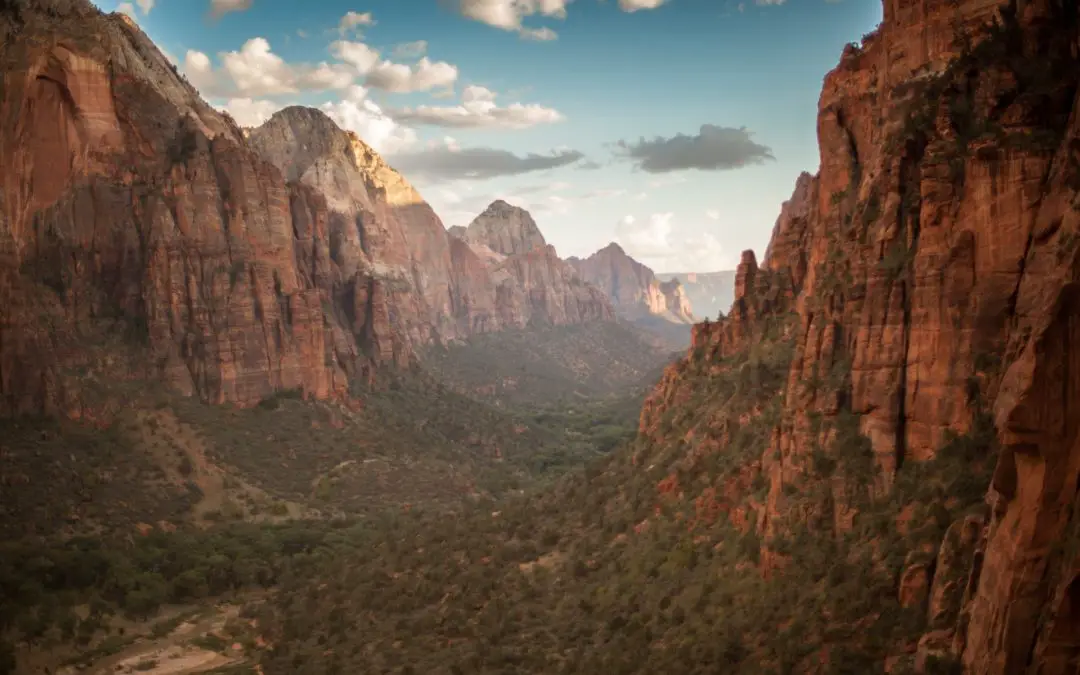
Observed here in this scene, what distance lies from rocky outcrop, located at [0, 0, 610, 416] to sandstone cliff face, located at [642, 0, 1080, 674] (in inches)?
2615

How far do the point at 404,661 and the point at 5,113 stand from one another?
6596cm

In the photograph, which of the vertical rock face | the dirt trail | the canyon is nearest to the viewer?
the canyon

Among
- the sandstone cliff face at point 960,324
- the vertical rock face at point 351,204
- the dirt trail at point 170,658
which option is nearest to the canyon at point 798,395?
the sandstone cliff face at point 960,324

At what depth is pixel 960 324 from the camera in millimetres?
29094

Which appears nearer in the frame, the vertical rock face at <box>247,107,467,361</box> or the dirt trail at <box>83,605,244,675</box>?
the dirt trail at <box>83,605,244,675</box>

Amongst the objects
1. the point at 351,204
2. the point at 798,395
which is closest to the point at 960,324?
the point at 798,395

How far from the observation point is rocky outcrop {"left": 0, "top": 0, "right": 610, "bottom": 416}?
83.8 metres

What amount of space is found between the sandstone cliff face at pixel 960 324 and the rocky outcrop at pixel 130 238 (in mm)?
66411

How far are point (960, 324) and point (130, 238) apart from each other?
83.9m

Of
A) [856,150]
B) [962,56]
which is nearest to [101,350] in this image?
[856,150]

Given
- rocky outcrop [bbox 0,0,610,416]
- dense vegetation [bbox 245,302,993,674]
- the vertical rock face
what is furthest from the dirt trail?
the vertical rock face

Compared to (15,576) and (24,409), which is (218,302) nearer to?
(24,409)

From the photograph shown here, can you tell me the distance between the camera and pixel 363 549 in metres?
71.5

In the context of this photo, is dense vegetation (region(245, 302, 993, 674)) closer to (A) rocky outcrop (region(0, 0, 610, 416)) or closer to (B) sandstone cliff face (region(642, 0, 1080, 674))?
(B) sandstone cliff face (region(642, 0, 1080, 674))
